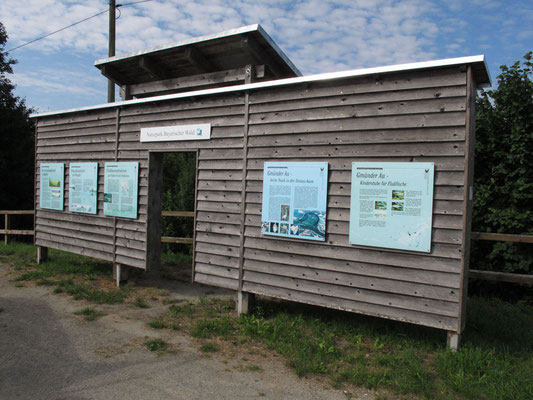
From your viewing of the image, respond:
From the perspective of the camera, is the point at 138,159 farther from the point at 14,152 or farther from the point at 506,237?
the point at 14,152

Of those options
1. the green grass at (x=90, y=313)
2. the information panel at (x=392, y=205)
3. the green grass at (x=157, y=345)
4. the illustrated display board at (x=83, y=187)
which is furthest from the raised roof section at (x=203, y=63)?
the green grass at (x=157, y=345)

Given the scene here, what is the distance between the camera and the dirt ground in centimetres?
377

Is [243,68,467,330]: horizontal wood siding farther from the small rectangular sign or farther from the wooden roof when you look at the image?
the wooden roof

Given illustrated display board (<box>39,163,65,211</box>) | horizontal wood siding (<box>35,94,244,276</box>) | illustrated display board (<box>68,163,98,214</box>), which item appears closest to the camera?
horizontal wood siding (<box>35,94,244,276</box>)

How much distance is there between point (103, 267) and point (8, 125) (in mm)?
13287

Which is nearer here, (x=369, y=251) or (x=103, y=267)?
(x=369, y=251)

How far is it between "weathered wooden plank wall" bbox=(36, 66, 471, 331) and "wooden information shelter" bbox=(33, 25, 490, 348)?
0.05ft

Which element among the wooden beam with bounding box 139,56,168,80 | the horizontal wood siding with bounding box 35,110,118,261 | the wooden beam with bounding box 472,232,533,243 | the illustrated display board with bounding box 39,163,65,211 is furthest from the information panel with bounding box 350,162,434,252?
the illustrated display board with bounding box 39,163,65,211

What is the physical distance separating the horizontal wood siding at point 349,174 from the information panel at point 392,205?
11 centimetres

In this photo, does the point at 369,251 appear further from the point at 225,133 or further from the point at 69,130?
the point at 69,130

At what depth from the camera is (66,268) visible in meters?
8.91

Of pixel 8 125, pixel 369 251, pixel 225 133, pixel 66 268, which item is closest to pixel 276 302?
pixel 369 251

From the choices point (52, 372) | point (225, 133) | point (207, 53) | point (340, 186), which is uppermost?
point (207, 53)

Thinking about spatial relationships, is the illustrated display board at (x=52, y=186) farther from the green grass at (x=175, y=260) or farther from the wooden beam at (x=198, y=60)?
the wooden beam at (x=198, y=60)
